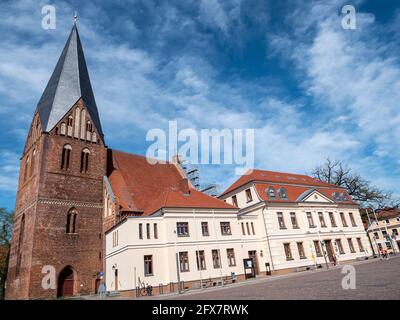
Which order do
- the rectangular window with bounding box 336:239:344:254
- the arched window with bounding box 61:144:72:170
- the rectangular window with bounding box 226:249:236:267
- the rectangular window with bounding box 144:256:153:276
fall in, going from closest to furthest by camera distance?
the rectangular window with bounding box 144:256:153:276, the rectangular window with bounding box 226:249:236:267, the arched window with bounding box 61:144:72:170, the rectangular window with bounding box 336:239:344:254

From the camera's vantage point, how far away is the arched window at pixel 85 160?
3169cm

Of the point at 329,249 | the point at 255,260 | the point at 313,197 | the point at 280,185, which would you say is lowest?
the point at 255,260

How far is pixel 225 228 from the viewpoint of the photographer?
27219 mm

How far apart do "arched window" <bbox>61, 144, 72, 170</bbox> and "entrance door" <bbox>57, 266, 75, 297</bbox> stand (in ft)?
32.3

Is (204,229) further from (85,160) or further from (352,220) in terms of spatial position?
(352,220)

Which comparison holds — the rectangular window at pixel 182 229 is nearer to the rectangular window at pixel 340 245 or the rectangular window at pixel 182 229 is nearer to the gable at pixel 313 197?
the gable at pixel 313 197

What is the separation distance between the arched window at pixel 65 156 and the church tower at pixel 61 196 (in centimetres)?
10

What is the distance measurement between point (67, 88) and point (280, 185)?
1041 inches

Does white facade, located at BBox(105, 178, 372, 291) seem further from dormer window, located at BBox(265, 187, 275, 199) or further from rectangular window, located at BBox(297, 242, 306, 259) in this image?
dormer window, located at BBox(265, 187, 275, 199)

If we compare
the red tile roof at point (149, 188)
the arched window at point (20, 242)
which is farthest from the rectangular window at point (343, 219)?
the arched window at point (20, 242)

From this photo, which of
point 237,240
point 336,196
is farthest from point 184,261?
point 336,196

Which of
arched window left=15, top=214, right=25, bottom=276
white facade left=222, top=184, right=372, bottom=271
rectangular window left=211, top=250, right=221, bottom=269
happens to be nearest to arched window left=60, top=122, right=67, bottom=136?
arched window left=15, top=214, right=25, bottom=276

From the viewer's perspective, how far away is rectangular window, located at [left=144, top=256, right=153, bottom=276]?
74.6 feet

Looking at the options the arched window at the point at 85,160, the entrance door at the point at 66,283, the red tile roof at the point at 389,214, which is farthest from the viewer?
the red tile roof at the point at 389,214
